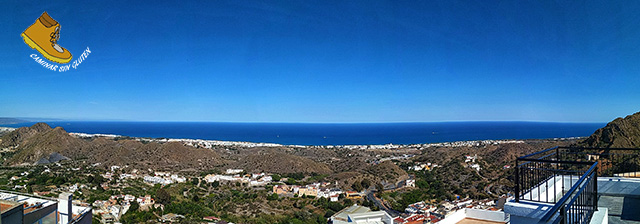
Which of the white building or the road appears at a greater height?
the white building

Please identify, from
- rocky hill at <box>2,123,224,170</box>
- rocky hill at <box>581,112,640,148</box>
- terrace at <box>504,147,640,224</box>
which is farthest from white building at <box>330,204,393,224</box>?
rocky hill at <box>2,123,224,170</box>

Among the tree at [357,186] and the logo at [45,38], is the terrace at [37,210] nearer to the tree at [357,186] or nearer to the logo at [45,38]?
the logo at [45,38]

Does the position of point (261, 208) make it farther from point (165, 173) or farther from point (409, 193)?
point (165, 173)

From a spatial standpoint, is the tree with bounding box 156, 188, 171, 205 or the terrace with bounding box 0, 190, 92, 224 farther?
the tree with bounding box 156, 188, 171, 205

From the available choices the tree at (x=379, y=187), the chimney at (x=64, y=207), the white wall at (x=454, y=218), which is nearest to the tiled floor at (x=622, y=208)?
the white wall at (x=454, y=218)

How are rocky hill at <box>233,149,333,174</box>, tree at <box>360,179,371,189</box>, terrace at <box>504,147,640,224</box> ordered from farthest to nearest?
rocky hill at <box>233,149,333,174</box> → tree at <box>360,179,371,189</box> → terrace at <box>504,147,640,224</box>

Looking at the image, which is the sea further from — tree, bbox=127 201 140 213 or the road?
the road

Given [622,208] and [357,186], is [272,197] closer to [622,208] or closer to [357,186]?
[357,186]

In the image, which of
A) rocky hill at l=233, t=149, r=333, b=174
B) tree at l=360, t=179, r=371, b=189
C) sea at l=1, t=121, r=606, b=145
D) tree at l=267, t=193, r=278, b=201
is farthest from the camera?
sea at l=1, t=121, r=606, b=145

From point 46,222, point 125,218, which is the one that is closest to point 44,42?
point 46,222
